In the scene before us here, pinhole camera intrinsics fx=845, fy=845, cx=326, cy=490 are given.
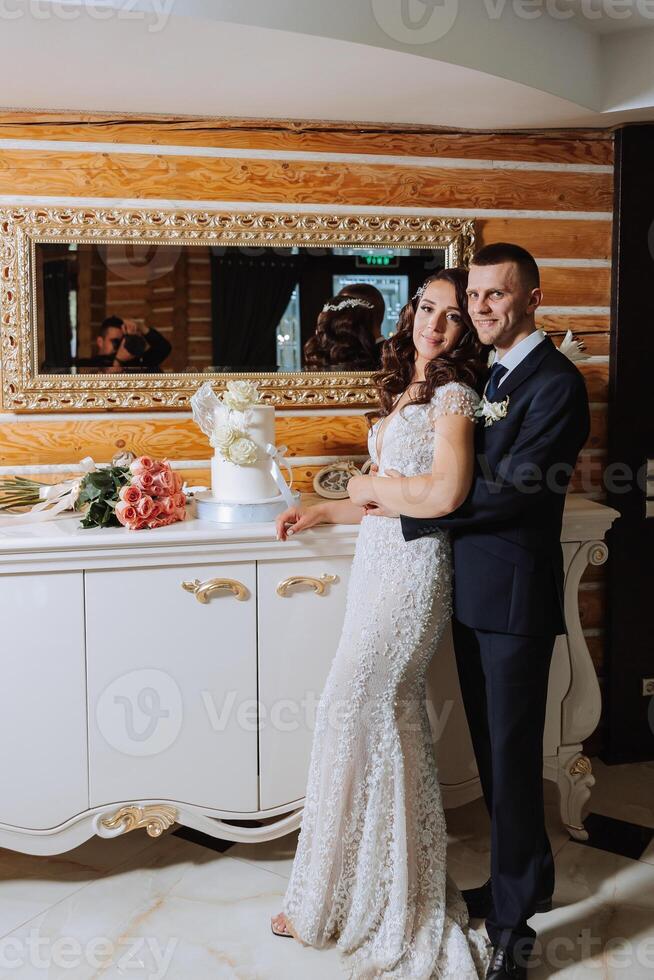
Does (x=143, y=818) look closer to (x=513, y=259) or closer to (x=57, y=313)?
(x=57, y=313)

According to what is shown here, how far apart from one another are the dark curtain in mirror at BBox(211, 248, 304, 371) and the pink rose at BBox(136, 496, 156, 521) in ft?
2.08

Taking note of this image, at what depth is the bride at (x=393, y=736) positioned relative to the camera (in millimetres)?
2111

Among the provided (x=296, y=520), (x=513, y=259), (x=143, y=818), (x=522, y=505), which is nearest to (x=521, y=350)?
(x=513, y=259)

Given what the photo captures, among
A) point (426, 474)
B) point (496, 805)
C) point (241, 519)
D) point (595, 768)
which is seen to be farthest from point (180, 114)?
point (595, 768)

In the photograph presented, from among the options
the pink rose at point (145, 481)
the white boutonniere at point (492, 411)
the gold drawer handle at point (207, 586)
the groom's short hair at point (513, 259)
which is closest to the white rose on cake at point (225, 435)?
the pink rose at point (145, 481)

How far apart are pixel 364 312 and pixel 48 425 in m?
1.12

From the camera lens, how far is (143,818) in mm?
2447

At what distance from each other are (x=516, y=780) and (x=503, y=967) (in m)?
0.44

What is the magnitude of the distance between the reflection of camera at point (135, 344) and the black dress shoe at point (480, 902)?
1.92 m

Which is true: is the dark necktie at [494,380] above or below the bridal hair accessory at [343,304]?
below

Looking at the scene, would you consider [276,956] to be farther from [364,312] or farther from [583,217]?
[583,217]

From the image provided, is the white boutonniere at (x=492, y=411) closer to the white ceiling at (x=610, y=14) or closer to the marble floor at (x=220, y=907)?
the white ceiling at (x=610, y=14)

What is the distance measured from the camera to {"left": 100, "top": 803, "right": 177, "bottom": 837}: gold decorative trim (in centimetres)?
244

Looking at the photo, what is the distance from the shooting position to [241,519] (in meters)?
2.48
